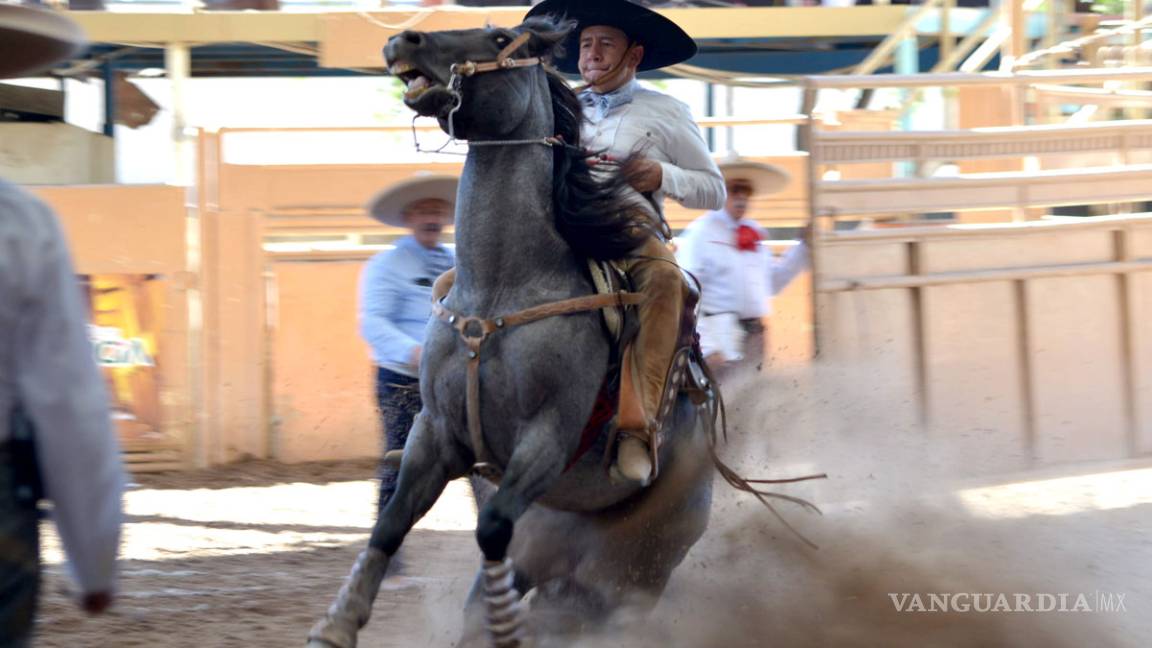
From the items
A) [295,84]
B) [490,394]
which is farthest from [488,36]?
[295,84]

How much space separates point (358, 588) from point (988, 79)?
248 inches

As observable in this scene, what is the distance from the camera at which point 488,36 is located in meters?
4.16

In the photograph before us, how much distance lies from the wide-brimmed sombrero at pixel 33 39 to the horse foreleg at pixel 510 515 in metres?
1.79

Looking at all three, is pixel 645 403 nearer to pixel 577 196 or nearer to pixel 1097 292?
pixel 577 196

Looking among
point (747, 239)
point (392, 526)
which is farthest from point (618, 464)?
point (747, 239)

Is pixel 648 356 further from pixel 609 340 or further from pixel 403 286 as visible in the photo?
pixel 403 286

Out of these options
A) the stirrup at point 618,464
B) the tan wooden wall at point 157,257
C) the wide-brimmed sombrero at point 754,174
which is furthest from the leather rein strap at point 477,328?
the tan wooden wall at point 157,257

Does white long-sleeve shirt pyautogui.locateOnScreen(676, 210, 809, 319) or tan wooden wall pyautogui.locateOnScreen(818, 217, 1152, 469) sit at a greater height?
white long-sleeve shirt pyautogui.locateOnScreen(676, 210, 809, 319)

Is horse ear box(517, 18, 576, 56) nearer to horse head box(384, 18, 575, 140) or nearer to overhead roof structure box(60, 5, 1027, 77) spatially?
horse head box(384, 18, 575, 140)

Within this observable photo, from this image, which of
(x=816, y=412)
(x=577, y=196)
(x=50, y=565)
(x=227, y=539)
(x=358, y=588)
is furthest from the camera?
(x=227, y=539)

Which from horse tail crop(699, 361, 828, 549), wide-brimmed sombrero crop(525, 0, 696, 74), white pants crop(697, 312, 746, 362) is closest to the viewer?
wide-brimmed sombrero crop(525, 0, 696, 74)

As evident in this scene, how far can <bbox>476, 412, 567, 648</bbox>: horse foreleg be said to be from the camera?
3.96 meters

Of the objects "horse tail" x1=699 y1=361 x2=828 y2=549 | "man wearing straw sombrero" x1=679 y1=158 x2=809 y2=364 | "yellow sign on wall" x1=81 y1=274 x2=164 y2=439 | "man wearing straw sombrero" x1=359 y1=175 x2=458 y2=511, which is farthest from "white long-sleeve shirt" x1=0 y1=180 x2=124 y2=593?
"yellow sign on wall" x1=81 y1=274 x2=164 y2=439

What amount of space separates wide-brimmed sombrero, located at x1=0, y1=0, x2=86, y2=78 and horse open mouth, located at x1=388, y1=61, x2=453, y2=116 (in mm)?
1353
